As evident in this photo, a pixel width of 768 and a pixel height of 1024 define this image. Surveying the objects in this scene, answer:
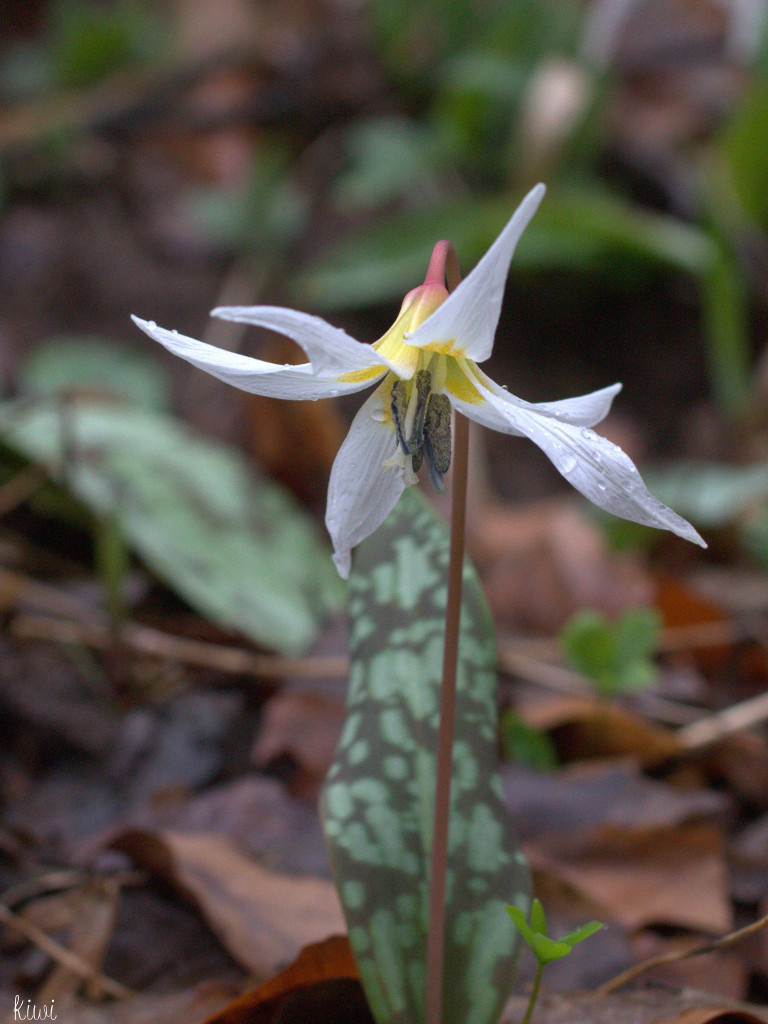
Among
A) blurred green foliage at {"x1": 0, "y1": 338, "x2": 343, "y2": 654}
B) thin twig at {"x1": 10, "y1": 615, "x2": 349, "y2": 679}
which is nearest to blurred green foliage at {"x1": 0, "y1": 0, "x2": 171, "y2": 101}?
blurred green foliage at {"x1": 0, "y1": 338, "x2": 343, "y2": 654}

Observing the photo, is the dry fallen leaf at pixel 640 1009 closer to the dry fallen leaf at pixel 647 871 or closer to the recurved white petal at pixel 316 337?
the dry fallen leaf at pixel 647 871

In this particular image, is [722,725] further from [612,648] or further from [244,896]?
[244,896]

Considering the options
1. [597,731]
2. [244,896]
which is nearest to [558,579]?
[597,731]

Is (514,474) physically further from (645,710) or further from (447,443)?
(447,443)

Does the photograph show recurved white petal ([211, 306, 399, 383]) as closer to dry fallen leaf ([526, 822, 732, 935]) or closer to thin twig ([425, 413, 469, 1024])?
thin twig ([425, 413, 469, 1024])

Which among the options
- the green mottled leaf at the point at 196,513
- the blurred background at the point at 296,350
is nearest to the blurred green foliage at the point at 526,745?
the blurred background at the point at 296,350
